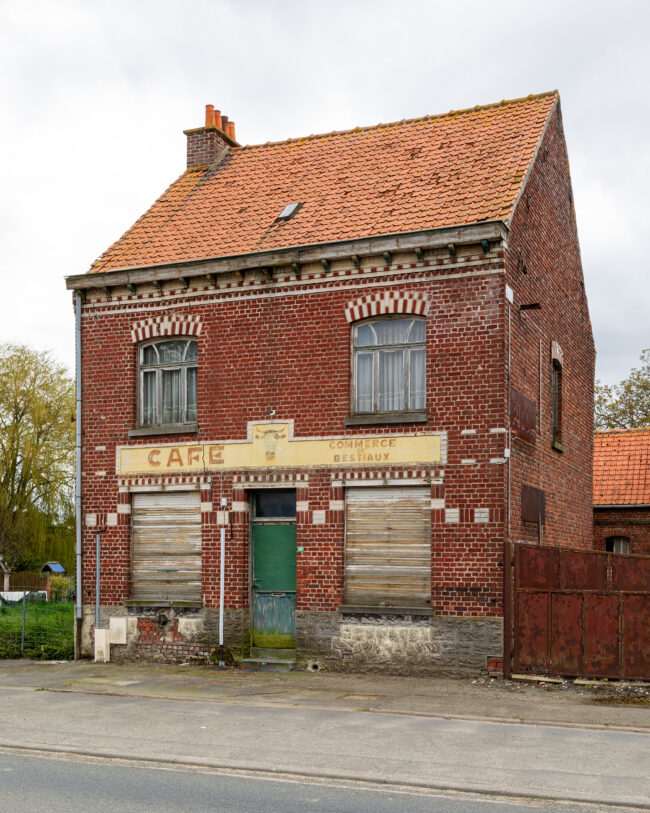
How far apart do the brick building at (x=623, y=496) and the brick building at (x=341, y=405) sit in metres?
10.2

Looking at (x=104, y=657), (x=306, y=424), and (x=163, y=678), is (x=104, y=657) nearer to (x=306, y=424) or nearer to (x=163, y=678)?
(x=163, y=678)

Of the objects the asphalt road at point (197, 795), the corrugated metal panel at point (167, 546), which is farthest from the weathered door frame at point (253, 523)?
the asphalt road at point (197, 795)

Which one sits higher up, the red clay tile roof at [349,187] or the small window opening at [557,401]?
the red clay tile roof at [349,187]

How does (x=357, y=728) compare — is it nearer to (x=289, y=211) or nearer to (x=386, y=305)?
(x=386, y=305)

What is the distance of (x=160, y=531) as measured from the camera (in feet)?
60.9

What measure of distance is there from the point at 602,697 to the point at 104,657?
9204 millimetres

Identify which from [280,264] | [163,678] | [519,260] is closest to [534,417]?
[519,260]

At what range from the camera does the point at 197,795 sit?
27.6 ft

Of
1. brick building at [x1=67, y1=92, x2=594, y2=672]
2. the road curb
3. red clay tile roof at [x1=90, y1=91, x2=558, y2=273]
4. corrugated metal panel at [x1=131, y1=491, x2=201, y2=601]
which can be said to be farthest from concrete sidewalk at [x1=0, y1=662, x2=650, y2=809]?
red clay tile roof at [x1=90, y1=91, x2=558, y2=273]

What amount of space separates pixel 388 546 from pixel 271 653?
2.92 metres

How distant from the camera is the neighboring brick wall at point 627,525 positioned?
3020 centimetres

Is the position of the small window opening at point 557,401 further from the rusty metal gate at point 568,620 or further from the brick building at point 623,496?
the brick building at point 623,496

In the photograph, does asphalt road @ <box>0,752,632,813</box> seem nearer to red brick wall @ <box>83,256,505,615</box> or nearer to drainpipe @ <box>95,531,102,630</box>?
red brick wall @ <box>83,256,505,615</box>

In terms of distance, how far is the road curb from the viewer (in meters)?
8.34
